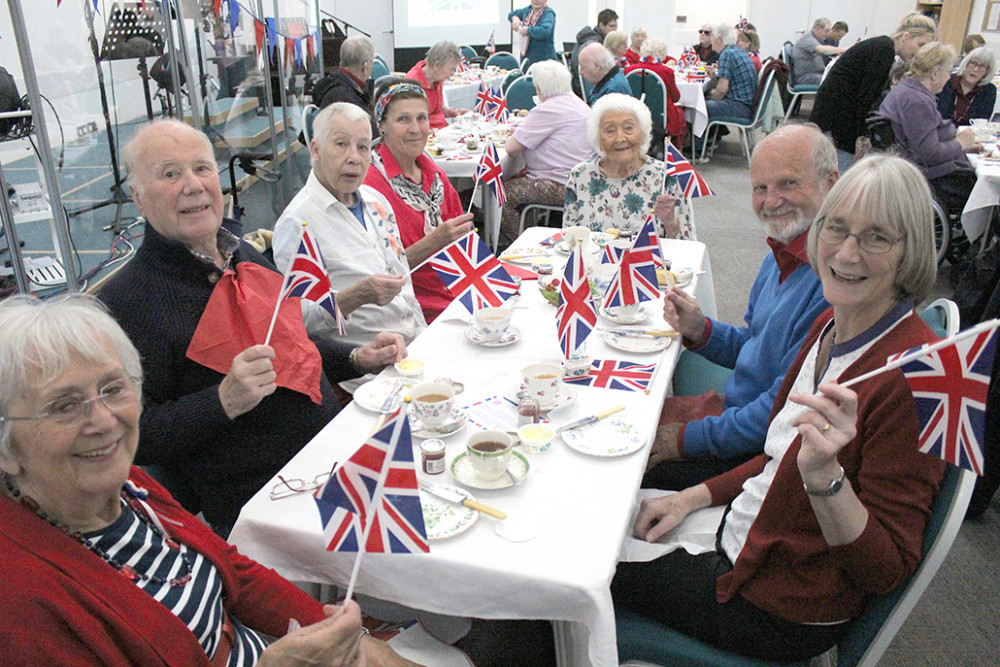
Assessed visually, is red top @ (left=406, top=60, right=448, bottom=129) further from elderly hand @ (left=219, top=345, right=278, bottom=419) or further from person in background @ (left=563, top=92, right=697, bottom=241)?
elderly hand @ (left=219, top=345, right=278, bottom=419)

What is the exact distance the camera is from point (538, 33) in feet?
29.1

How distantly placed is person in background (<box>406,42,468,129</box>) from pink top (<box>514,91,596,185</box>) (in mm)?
1459

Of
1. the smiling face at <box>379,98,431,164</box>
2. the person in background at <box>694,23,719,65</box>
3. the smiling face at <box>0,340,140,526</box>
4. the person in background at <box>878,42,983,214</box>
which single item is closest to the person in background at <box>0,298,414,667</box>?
the smiling face at <box>0,340,140,526</box>

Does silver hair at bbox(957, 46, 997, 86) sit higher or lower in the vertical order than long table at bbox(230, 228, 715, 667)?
higher

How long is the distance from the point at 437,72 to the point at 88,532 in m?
5.44

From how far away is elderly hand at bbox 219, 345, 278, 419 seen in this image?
1.44 meters

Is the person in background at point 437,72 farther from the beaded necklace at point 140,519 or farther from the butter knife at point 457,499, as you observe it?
the beaded necklace at point 140,519

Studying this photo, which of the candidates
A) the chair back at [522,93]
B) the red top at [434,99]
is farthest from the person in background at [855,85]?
the red top at [434,99]

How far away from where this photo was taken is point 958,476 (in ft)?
3.58

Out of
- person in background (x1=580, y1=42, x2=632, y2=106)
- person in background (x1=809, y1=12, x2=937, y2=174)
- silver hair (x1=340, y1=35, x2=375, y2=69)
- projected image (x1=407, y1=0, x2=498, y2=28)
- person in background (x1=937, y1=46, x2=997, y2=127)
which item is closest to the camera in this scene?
person in background (x1=809, y1=12, x2=937, y2=174)

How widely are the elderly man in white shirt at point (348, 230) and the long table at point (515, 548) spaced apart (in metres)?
0.67

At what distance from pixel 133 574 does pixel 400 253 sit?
1644 millimetres

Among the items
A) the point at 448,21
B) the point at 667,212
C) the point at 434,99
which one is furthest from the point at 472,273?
the point at 448,21

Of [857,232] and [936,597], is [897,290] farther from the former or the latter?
[936,597]
